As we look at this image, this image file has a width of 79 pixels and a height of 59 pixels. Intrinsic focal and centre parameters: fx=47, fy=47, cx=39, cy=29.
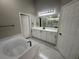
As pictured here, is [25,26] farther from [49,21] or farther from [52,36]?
[52,36]

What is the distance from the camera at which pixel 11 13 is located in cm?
251

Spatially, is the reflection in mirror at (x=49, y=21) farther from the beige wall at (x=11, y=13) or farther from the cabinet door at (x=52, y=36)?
the beige wall at (x=11, y=13)

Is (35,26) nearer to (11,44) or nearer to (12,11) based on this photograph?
(12,11)

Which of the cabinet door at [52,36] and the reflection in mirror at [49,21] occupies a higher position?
the reflection in mirror at [49,21]

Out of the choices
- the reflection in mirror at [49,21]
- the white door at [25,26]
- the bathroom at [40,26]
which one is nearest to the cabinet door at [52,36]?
the bathroom at [40,26]

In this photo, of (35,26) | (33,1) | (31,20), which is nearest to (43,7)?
(33,1)

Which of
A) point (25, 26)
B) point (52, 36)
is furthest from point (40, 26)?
point (52, 36)

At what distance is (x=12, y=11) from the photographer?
254cm

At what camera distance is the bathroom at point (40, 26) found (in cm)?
159

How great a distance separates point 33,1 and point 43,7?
105 centimetres

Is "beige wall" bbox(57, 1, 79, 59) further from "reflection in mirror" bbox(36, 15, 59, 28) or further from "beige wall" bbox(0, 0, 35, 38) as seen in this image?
"beige wall" bbox(0, 0, 35, 38)

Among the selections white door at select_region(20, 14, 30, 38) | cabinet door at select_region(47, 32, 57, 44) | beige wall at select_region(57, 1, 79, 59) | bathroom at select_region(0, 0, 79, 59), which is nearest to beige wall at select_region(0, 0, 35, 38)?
bathroom at select_region(0, 0, 79, 59)

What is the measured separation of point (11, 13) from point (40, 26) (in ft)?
6.90

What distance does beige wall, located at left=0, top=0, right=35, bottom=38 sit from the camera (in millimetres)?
2217
